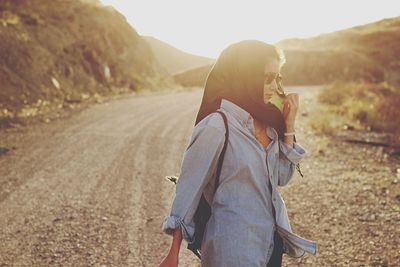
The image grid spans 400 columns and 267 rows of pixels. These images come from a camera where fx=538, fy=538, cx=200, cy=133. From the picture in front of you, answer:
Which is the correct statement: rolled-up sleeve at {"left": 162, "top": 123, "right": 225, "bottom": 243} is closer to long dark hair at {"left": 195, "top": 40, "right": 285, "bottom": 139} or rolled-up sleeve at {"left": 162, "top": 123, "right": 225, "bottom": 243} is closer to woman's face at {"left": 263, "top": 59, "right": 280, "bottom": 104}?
long dark hair at {"left": 195, "top": 40, "right": 285, "bottom": 139}

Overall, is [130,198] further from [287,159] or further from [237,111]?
[237,111]

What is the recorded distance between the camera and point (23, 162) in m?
9.91

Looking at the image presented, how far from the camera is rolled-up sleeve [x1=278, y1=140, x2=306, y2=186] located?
2541 mm

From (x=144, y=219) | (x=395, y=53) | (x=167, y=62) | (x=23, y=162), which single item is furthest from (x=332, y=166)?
(x=167, y=62)

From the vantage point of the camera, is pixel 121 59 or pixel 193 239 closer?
pixel 193 239

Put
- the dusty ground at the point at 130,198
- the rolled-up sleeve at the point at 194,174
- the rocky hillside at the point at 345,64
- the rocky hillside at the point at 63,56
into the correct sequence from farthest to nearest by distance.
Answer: the rocky hillside at the point at 345,64
the rocky hillside at the point at 63,56
the dusty ground at the point at 130,198
the rolled-up sleeve at the point at 194,174

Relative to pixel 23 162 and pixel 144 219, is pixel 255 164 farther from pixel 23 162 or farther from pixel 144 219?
pixel 23 162

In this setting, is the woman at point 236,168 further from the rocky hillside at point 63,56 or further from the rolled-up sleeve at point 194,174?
the rocky hillside at point 63,56

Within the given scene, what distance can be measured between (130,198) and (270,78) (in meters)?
5.48

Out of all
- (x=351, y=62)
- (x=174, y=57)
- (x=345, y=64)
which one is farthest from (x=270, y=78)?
(x=174, y=57)

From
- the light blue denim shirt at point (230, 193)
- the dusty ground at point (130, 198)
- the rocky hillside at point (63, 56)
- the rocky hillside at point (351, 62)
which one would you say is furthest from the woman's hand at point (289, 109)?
the rocky hillside at point (351, 62)

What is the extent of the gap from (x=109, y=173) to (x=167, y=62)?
8764 centimetres

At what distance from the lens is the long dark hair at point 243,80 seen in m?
2.33

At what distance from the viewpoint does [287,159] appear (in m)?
2.59
